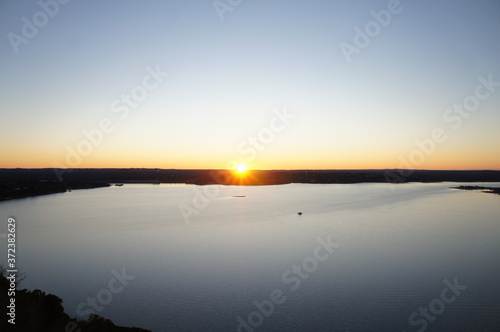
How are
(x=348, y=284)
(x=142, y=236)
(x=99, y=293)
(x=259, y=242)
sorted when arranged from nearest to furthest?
(x=99, y=293), (x=348, y=284), (x=259, y=242), (x=142, y=236)

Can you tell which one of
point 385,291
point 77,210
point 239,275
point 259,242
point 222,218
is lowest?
point 385,291

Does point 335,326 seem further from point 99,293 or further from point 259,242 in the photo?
point 259,242

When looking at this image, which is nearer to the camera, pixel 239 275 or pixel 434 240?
pixel 239 275

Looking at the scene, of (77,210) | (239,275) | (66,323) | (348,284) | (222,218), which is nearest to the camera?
(66,323)

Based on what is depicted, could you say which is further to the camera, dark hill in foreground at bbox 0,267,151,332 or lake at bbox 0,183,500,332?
lake at bbox 0,183,500,332

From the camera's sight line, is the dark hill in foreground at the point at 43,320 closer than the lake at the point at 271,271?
Yes

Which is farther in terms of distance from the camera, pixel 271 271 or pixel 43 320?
pixel 271 271

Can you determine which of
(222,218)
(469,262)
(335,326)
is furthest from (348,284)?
(222,218)

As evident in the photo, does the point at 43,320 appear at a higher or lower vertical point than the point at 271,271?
lower
